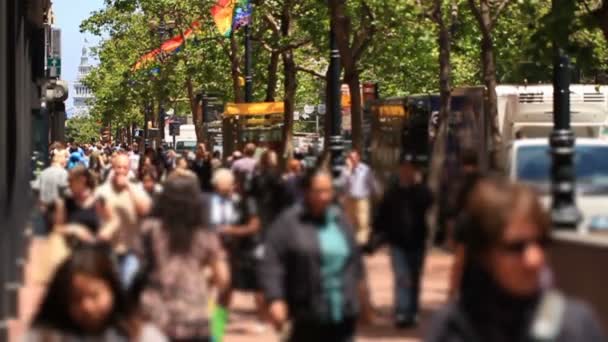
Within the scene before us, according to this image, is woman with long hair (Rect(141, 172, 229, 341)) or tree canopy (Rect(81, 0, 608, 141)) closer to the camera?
woman with long hair (Rect(141, 172, 229, 341))

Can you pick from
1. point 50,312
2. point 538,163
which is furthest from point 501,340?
point 538,163

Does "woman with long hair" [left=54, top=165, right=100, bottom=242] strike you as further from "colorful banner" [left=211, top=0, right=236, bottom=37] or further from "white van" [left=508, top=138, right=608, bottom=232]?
"colorful banner" [left=211, top=0, right=236, bottom=37]

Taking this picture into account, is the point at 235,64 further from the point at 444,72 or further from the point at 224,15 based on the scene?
the point at 444,72

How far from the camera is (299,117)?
3674 inches

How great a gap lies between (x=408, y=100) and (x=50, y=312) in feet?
104

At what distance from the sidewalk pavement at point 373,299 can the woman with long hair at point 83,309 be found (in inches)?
185

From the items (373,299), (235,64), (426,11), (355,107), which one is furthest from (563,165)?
(235,64)

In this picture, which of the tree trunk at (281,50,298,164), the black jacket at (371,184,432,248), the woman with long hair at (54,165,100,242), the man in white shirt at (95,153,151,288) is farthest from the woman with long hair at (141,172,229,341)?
the tree trunk at (281,50,298,164)

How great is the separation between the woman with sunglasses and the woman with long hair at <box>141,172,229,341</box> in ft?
13.4

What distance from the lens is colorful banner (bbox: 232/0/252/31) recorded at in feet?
156

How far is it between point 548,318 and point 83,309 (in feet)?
5.82

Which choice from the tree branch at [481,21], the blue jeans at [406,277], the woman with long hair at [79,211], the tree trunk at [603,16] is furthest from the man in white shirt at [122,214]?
the tree branch at [481,21]

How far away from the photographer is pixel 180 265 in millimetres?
9125

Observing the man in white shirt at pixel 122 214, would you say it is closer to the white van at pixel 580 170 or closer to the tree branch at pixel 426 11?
the white van at pixel 580 170
